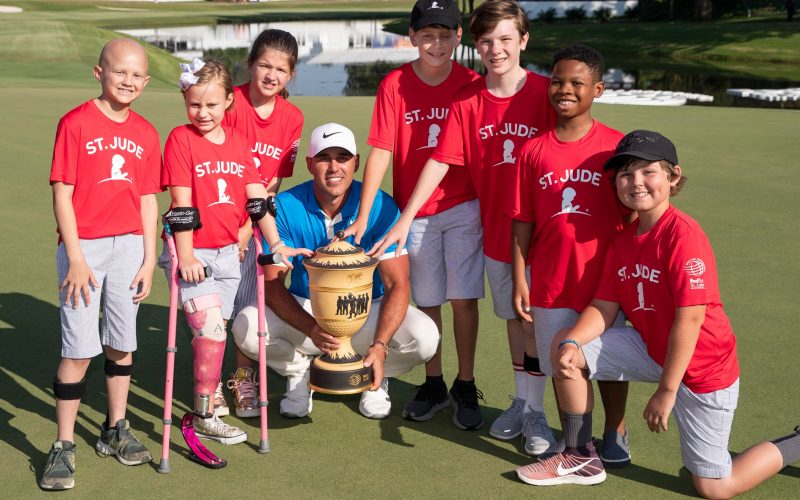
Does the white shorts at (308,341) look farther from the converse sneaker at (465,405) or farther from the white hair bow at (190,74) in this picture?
the white hair bow at (190,74)

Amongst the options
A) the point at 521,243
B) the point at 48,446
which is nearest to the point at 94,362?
the point at 48,446

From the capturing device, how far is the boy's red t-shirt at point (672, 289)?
3.83 meters

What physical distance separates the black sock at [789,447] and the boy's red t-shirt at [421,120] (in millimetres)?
1905

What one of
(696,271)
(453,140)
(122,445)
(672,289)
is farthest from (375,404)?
(696,271)

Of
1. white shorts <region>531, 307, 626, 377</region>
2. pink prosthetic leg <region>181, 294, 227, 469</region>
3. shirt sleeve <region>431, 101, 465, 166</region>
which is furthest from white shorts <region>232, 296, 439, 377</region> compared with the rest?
shirt sleeve <region>431, 101, 465, 166</region>

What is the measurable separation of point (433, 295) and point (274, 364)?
35.5 inches

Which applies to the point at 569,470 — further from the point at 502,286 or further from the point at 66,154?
the point at 66,154

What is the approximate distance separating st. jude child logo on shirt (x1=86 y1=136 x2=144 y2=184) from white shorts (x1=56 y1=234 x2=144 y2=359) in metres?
0.27

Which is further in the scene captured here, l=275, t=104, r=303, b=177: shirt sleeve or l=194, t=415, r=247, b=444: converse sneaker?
l=275, t=104, r=303, b=177: shirt sleeve

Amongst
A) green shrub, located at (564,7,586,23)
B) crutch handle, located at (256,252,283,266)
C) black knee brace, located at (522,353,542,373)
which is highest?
green shrub, located at (564,7,586,23)

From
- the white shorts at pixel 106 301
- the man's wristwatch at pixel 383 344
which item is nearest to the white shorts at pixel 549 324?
the man's wristwatch at pixel 383 344

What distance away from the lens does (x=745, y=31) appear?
45062 mm

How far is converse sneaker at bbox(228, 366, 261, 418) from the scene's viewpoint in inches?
194

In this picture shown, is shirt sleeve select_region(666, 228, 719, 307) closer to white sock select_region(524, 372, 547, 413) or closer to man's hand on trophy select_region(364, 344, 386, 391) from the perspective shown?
white sock select_region(524, 372, 547, 413)
